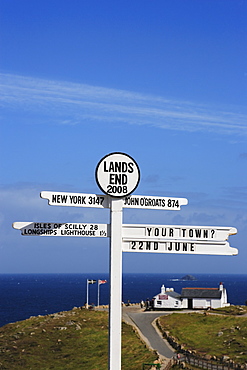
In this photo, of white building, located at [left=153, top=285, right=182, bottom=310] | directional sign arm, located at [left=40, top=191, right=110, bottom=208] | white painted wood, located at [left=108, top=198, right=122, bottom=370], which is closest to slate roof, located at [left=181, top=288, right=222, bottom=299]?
white building, located at [left=153, top=285, right=182, bottom=310]

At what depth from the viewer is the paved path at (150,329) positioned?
39.0 m

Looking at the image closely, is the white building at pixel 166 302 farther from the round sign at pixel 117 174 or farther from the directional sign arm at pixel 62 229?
the round sign at pixel 117 174

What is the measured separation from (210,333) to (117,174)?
39.2 meters

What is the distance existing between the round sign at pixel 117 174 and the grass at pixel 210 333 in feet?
99.3

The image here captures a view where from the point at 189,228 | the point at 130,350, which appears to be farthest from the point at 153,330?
the point at 189,228

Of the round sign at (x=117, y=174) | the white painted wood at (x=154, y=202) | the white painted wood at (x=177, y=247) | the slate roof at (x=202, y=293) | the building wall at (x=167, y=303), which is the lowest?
the white painted wood at (x=177, y=247)

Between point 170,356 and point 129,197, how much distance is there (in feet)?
102

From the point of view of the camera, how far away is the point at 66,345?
43438 mm

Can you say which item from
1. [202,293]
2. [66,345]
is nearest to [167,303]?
[202,293]

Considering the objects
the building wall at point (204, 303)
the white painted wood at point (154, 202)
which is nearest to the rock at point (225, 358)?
the building wall at point (204, 303)

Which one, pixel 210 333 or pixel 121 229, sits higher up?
pixel 210 333

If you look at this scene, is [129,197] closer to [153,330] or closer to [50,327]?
[153,330]

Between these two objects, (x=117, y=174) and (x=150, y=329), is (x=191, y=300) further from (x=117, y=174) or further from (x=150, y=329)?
(x=117, y=174)

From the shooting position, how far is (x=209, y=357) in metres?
36.1
